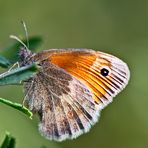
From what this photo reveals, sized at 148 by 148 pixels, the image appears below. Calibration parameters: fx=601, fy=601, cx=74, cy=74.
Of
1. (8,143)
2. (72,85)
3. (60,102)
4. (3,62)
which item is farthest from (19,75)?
(72,85)

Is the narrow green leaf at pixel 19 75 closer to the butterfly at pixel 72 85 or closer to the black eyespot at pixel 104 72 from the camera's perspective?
the butterfly at pixel 72 85

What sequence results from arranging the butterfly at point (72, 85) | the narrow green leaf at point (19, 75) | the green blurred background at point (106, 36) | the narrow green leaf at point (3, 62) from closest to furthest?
the narrow green leaf at point (19, 75)
the narrow green leaf at point (3, 62)
the butterfly at point (72, 85)
the green blurred background at point (106, 36)

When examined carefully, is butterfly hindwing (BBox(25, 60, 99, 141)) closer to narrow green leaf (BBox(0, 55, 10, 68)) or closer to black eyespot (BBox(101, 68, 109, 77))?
black eyespot (BBox(101, 68, 109, 77))

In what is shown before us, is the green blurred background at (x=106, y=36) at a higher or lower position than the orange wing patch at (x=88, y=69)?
lower

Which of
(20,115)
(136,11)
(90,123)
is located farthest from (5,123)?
(136,11)

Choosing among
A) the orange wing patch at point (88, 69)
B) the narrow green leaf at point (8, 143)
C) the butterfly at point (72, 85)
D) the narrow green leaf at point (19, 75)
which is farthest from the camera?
the orange wing patch at point (88, 69)

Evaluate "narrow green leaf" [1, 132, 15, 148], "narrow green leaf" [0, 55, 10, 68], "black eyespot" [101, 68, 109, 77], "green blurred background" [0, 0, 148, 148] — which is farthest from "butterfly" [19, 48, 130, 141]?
"green blurred background" [0, 0, 148, 148]

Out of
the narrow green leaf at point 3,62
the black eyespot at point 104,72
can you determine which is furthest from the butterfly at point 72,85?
the narrow green leaf at point 3,62

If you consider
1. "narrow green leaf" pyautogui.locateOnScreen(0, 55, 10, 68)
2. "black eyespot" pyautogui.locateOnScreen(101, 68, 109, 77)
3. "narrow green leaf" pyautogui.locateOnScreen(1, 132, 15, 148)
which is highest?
"narrow green leaf" pyautogui.locateOnScreen(0, 55, 10, 68)
